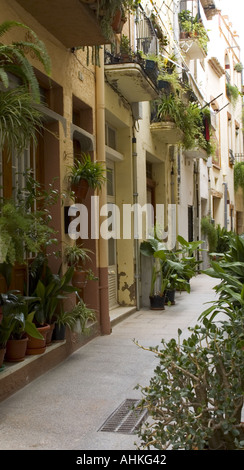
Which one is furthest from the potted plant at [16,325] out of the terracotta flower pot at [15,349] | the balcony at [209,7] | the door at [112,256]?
the balcony at [209,7]

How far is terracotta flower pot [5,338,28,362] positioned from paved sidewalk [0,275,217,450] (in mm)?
305

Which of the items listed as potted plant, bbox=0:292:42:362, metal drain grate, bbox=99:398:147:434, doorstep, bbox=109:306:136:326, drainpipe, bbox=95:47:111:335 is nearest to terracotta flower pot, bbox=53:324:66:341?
potted plant, bbox=0:292:42:362

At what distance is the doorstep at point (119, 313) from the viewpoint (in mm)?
8422

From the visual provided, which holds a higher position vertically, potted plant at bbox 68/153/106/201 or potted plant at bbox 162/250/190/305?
potted plant at bbox 68/153/106/201

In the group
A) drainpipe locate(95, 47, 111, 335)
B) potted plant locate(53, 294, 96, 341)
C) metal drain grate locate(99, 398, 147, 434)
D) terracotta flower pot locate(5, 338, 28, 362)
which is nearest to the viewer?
metal drain grate locate(99, 398, 147, 434)

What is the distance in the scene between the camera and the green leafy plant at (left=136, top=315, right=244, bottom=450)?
259cm

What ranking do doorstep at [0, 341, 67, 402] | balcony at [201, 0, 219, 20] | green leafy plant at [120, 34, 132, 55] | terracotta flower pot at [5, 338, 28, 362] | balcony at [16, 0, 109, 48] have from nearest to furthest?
doorstep at [0, 341, 67, 402] → terracotta flower pot at [5, 338, 28, 362] → balcony at [16, 0, 109, 48] → green leafy plant at [120, 34, 132, 55] → balcony at [201, 0, 219, 20]

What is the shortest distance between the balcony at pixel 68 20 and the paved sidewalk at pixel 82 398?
3.59m

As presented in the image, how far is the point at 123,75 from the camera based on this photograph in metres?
8.46

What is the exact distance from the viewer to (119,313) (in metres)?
8.99

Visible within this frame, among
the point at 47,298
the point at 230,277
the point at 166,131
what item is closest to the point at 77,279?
the point at 47,298

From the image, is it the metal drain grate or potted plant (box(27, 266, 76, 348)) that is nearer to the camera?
the metal drain grate

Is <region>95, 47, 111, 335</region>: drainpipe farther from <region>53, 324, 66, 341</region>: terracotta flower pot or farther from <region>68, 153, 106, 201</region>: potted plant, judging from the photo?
<region>53, 324, 66, 341</region>: terracotta flower pot

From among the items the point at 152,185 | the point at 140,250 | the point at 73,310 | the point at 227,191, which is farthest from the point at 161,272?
the point at 227,191
